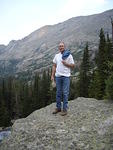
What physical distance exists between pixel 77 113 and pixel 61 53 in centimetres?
294

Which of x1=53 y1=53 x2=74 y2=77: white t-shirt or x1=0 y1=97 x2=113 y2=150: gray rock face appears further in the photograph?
x1=53 y1=53 x2=74 y2=77: white t-shirt

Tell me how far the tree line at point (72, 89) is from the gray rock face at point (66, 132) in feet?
11.5

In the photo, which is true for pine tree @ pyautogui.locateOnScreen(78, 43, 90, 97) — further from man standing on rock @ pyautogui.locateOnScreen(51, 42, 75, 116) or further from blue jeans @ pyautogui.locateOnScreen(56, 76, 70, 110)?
man standing on rock @ pyautogui.locateOnScreen(51, 42, 75, 116)

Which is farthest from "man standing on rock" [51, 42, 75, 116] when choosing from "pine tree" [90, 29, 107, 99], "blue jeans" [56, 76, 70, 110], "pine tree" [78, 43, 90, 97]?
"pine tree" [78, 43, 90, 97]

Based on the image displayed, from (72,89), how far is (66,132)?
60365mm

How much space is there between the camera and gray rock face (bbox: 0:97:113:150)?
948 cm

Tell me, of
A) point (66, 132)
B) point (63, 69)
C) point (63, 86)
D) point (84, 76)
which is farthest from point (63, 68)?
point (84, 76)

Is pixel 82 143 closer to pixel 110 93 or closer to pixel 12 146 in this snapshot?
pixel 12 146

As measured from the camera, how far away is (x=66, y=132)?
34.3 ft

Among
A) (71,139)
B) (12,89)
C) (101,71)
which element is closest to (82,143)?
(71,139)

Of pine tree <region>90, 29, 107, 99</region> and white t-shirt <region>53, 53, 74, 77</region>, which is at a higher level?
white t-shirt <region>53, 53, 74, 77</region>

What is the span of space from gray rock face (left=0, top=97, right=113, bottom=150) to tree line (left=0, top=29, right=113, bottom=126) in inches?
138

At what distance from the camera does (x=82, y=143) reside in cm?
949

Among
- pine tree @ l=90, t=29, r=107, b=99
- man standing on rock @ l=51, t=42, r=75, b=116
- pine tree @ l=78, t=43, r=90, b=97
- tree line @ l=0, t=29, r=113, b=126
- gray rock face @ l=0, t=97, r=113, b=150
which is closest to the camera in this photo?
gray rock face @ l=0, t=97, r=113, b=150
